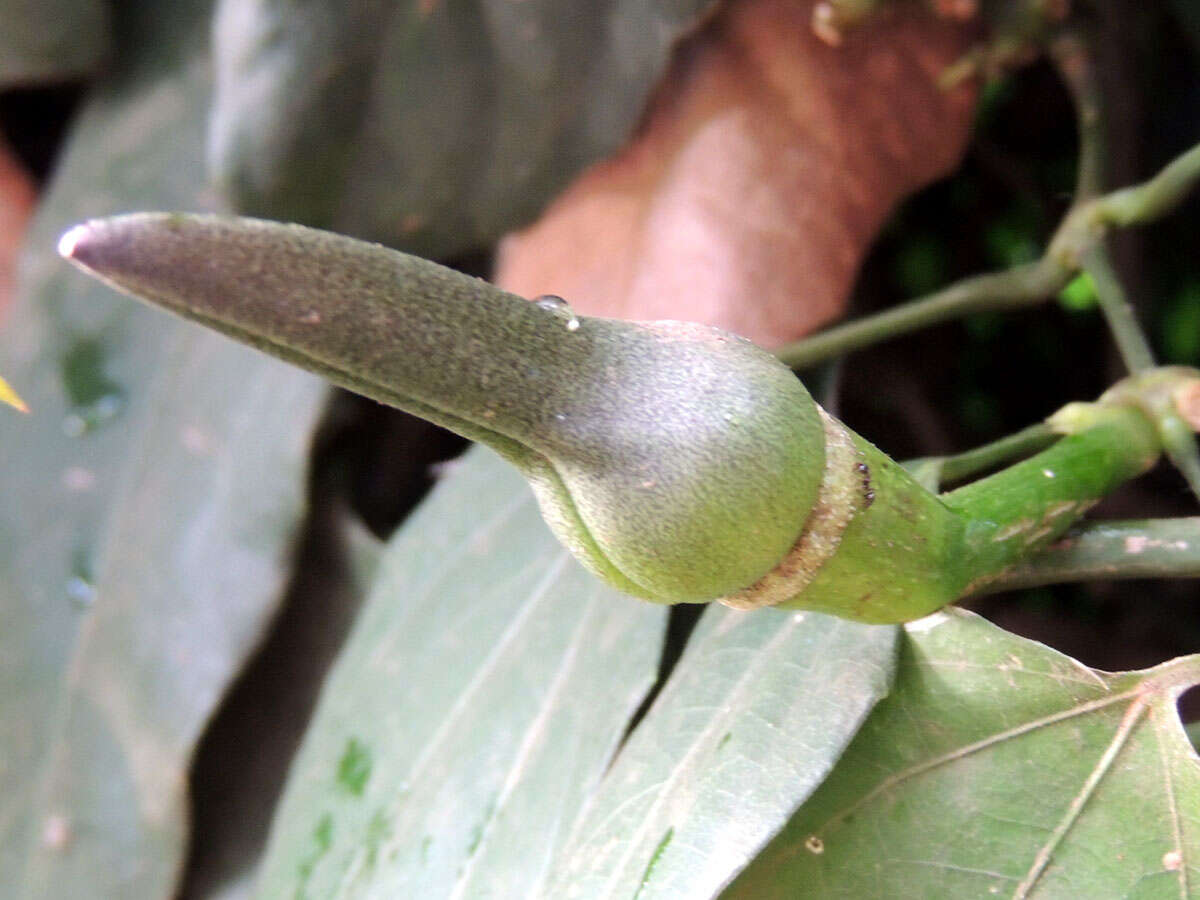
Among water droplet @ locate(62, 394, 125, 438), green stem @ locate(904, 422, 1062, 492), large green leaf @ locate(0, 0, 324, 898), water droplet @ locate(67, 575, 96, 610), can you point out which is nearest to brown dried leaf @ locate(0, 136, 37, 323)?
large green leaf @ locate(0, 0, 324, 898)

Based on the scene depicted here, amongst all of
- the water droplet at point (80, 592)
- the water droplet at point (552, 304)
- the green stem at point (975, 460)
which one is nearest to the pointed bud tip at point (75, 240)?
the water droplet at point (552, 304)

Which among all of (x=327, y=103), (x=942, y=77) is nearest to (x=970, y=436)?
(x=942, y=77)

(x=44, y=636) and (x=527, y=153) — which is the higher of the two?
(x=527, y=153)

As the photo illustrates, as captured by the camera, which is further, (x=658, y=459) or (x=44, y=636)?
(x=44, y=636)

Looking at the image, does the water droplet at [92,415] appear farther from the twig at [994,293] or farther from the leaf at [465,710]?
the twig at [994,293]

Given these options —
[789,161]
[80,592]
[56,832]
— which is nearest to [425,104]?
[789,161]

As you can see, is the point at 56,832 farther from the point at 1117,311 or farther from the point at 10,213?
the point at 1117,311

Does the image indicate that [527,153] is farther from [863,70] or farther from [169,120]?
[169,120]

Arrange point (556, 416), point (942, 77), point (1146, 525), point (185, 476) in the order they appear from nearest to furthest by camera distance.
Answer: point (556, 416)
point (1146, 525)
point (942, 77)
point (185, 476)
